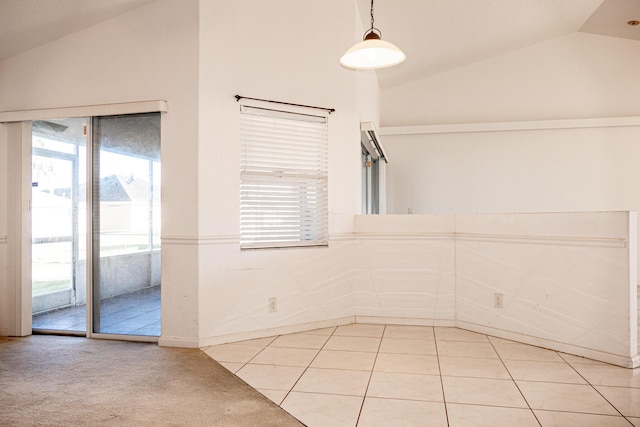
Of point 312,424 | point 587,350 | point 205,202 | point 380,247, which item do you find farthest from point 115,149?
point 587,350

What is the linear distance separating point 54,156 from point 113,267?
50.6 inches

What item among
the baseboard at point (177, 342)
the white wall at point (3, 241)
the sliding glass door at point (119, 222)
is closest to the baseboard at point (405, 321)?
the baseboard at point (177, 342)

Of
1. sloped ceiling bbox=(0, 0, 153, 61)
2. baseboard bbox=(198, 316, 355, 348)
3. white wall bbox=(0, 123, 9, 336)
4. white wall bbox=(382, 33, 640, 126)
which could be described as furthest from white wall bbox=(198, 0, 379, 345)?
white wall bbox=(382, 33, 640, 126)

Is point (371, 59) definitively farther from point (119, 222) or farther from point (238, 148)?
point (119, 222)

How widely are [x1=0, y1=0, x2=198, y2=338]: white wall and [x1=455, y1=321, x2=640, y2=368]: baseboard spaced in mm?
2520

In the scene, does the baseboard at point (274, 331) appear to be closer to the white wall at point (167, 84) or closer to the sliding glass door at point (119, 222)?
the white wall at point (167, 84)

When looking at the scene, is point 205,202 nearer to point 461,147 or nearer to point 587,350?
point 587,350

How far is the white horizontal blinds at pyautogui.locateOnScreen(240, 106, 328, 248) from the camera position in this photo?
390 cm

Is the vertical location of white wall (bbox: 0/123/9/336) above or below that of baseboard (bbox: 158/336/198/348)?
above

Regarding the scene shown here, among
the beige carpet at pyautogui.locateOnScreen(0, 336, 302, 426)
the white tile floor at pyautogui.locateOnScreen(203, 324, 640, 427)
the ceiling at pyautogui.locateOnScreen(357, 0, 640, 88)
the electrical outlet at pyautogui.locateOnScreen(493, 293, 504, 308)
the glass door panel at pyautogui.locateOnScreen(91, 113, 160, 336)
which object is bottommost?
the beige carpet at pyautogui.locateOnScreen(0, 336, 302, 426)

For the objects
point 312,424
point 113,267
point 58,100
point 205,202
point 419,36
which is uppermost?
point 419,36

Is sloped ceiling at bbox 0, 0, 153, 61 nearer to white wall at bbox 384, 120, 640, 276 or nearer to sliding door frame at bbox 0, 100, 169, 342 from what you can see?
sliding door frame at bbox 0, 100, 169, 342

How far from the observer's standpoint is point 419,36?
5516 millimetres

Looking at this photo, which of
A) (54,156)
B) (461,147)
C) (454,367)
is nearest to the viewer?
(454,367)
